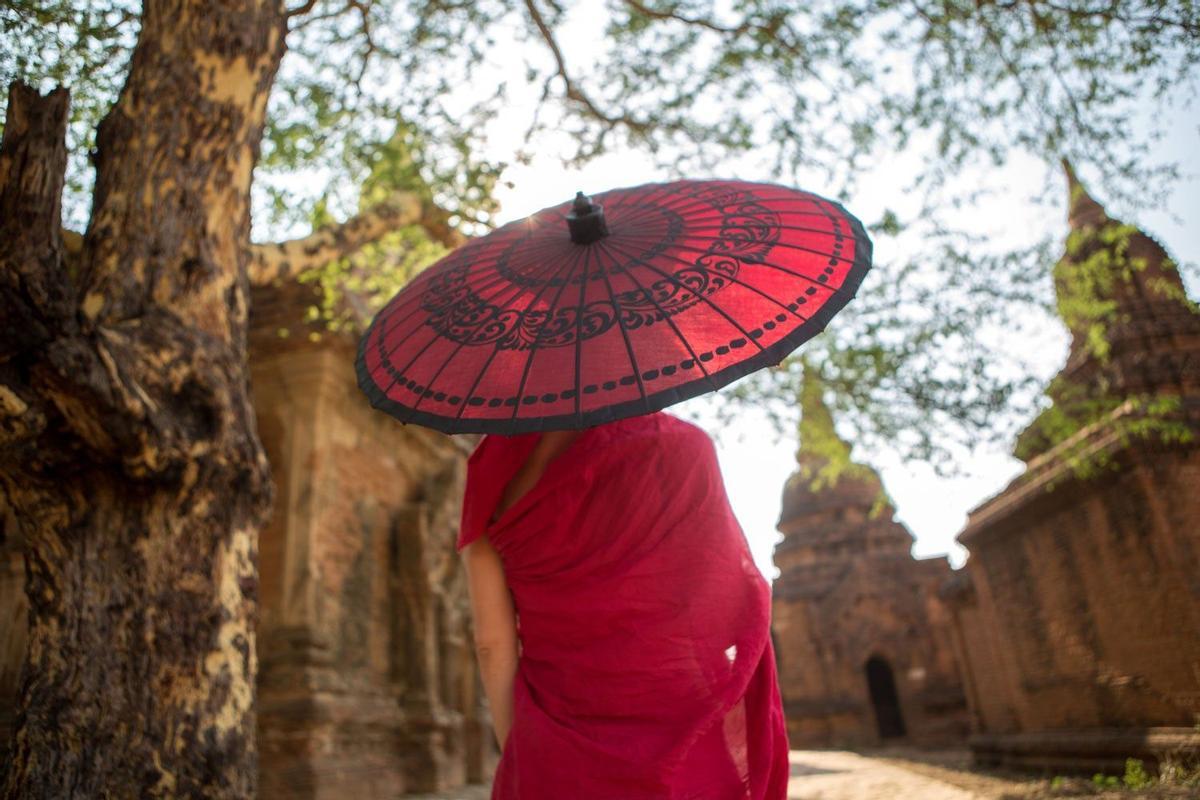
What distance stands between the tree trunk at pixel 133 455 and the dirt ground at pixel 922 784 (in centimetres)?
411

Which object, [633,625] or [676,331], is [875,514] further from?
[633,625]

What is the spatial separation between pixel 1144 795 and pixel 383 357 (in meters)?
5.44

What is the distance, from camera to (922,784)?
32.3 ft

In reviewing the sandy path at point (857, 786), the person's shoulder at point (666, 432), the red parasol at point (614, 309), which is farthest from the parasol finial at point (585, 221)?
the sandy path at point (857, 786)

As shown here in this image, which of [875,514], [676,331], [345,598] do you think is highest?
[875,514]

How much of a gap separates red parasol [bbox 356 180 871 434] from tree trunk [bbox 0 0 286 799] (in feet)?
3.12

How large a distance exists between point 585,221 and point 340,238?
480 centimetres

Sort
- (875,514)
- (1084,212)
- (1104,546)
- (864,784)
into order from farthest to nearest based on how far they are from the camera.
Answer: (1084,212), (864,784), (875,514), (1104,546)

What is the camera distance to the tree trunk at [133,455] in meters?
2.35

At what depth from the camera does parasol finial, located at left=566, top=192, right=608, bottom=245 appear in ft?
6.00

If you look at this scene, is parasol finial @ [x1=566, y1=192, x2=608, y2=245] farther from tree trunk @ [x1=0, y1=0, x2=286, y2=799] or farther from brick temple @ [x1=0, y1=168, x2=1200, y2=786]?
brick temple @ [x1=0, y1=168, x2=1200, y2=786]

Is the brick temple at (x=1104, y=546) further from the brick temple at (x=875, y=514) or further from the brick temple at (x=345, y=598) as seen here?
the brick temple at (x=345, y=598)

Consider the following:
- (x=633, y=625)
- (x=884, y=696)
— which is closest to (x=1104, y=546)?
(x=633, y=625)

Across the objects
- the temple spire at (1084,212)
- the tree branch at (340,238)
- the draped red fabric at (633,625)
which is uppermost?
the temple spire at (1084,212)
